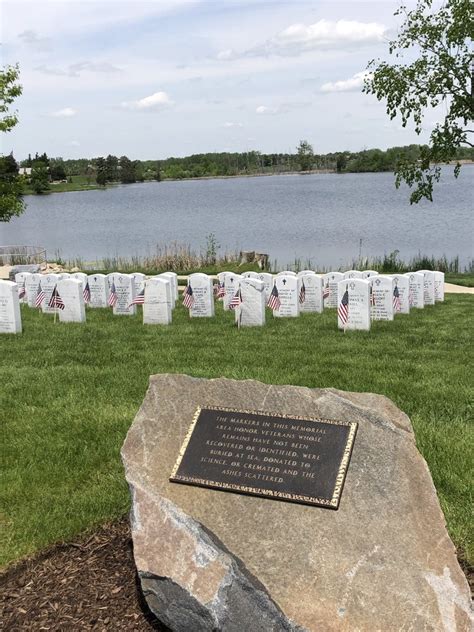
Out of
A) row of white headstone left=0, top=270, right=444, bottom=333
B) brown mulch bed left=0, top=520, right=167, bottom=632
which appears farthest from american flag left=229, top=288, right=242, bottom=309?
brown mulch bed left=0, top=520, right=167, bottom=632

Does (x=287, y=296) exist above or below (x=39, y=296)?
above

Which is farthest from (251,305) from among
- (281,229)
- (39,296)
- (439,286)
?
(281,229)

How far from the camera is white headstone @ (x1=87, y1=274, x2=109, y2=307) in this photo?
13234 mm

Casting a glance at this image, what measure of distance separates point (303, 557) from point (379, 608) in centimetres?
44

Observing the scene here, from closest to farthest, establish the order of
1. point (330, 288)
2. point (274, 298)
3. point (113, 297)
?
1. point (274, 298)
2. point (113, 297)
3. point (330, 288)

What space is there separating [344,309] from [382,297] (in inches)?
47.4

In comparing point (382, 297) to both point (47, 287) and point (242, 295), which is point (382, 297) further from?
point (47, 287)

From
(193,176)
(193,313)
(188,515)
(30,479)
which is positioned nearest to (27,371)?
(30,479)

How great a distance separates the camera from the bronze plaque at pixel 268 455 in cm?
365

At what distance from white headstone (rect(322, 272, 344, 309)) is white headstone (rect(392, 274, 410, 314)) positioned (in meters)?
1.36

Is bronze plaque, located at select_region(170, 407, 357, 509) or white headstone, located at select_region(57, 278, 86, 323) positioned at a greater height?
bronze plaque, located at select_region(170, 407, 357, 509)

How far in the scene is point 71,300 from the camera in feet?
38.1

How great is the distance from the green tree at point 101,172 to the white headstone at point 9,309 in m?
119

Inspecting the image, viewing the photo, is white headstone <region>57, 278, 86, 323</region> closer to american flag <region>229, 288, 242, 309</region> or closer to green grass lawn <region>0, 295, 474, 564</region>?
green grass lawn <region>0, 295, 474, 564</region>
